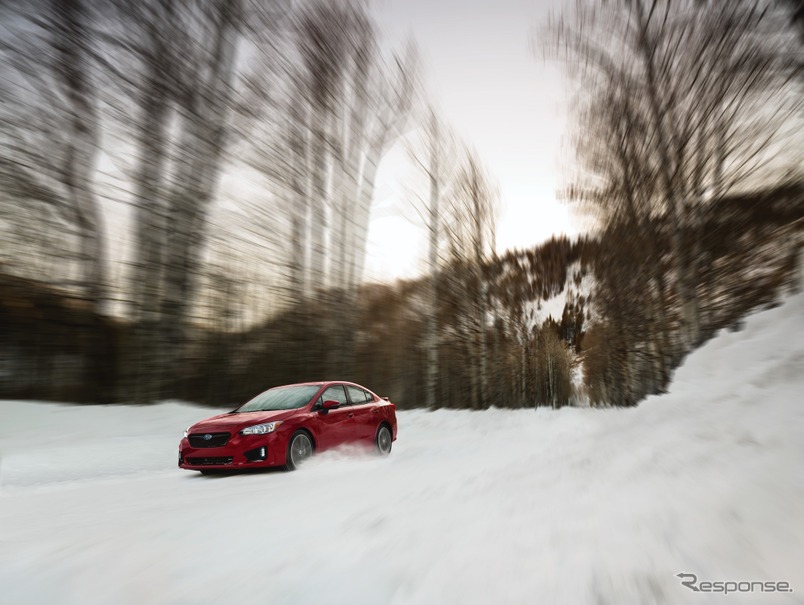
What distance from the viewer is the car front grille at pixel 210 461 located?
8188mm

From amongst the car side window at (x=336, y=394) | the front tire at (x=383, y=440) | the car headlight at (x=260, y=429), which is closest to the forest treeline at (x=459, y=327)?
the car side window at (x=336, y=394)

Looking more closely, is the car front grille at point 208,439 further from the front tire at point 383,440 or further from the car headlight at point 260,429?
the front tire at point 383,440

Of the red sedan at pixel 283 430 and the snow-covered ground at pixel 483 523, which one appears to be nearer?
the snow-covered ground at pixel 483 523

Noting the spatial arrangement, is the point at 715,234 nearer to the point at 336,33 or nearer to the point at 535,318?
the point at 336,33

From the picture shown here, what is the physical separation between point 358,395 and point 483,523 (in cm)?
685

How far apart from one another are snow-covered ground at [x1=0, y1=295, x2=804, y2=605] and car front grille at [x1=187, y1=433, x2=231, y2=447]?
0.57 metres

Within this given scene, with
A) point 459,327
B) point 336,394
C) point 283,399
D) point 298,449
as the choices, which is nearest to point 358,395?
point 336,394

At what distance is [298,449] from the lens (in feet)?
28.2

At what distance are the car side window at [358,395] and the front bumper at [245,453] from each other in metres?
2.42

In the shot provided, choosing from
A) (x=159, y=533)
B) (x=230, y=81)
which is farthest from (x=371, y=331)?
(x=159, y=533)

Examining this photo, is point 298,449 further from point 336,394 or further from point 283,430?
point 336,394

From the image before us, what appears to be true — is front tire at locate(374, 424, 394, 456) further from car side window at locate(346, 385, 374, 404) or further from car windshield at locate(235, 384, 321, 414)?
car windshield at locate(235, 384, 321, 414)

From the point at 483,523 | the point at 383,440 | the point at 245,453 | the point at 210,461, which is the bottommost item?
the point at 483,523

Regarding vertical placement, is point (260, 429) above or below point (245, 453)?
above
